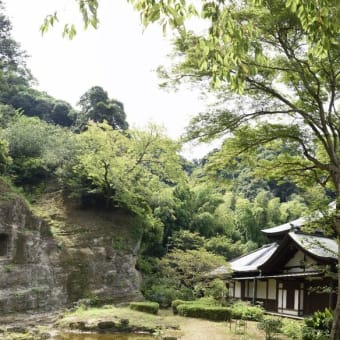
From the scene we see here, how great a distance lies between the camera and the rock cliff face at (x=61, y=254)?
725 inches

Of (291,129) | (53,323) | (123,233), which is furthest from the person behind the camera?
(123,233)

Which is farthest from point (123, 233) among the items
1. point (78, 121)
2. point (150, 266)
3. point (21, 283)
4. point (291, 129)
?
point (78, 121)

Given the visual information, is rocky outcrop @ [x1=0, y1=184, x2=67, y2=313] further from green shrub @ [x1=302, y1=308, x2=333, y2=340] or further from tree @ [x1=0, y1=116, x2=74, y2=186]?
green shrub @ [x1=302, y1=308, x2=333, y2=340]

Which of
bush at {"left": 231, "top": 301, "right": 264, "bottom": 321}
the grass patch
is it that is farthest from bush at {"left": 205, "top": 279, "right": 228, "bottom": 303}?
the grass patch

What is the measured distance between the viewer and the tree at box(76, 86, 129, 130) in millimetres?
38938

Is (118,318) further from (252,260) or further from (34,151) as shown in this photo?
(34,151)

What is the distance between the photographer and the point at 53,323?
53.0 ft

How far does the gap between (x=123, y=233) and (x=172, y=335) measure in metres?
11.7

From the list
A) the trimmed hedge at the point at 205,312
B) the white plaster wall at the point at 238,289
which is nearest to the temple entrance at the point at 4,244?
the trimmed hedge at the point at 205,312

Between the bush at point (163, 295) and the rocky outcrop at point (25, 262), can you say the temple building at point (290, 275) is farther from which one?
the rocky outcrop at point (25, 262)

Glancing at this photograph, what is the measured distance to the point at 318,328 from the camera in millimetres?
12945

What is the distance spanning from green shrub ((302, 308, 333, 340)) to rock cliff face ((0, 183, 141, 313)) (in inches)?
440

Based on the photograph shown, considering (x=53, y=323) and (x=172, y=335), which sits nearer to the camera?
(x=172, y=335)

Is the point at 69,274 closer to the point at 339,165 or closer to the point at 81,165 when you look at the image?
the point at 81,165
